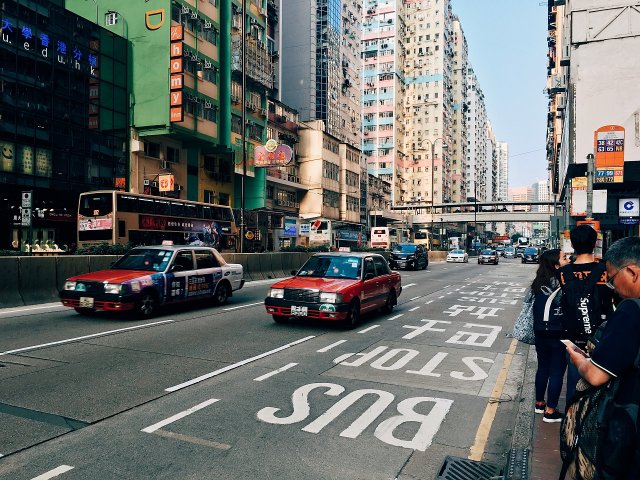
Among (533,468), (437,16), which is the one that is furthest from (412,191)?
(533,468)

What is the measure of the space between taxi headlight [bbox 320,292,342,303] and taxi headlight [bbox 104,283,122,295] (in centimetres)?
416

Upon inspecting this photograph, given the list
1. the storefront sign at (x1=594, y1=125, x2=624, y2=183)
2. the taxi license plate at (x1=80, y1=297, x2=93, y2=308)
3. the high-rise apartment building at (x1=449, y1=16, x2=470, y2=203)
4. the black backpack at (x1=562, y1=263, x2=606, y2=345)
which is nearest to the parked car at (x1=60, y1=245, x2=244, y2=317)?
the taxi license plate at (x1=80, y1=297, x2=93, y2=308)

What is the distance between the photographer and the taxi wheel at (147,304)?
11128 millimetres

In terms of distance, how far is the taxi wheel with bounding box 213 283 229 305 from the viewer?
1392 cm

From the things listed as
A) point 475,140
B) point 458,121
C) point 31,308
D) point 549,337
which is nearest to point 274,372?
point 549,337

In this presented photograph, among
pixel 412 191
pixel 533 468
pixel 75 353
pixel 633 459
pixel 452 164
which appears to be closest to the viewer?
pixel 633 459

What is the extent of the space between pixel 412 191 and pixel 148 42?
294 ft

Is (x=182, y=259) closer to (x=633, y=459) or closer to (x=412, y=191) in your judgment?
(x=633, y=459)

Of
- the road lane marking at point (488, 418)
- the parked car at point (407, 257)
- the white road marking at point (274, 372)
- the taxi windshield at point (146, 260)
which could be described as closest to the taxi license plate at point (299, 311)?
the white road marking at point (274, 372)

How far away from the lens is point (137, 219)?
2464 cm

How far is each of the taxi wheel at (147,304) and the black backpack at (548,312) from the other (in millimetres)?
8305

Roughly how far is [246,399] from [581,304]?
3585 mm

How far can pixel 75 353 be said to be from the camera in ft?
25.7

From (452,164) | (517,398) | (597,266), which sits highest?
(452,164)
